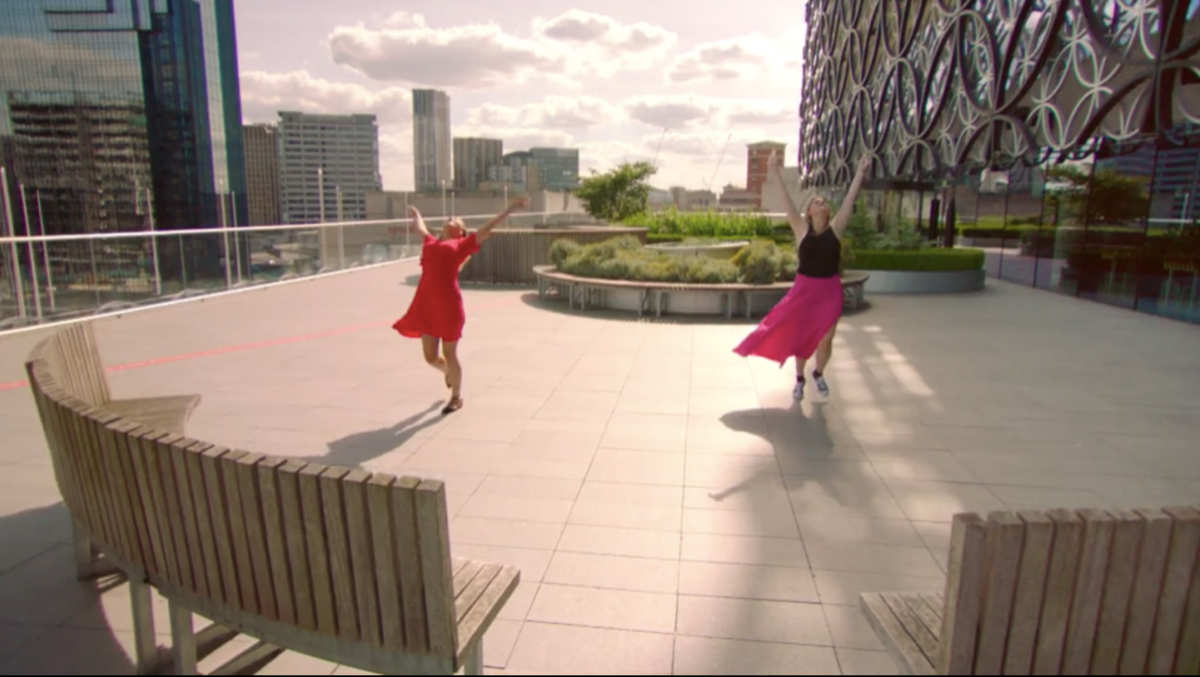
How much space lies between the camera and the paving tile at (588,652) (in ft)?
8.68

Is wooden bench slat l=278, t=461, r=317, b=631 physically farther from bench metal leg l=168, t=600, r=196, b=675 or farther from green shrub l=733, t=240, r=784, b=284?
green shrub l=733, t=240, r=784, b=284

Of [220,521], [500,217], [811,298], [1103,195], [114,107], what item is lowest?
[220,521]

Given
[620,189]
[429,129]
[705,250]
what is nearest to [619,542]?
[705,250]

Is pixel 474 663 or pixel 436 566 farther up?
pixel 436 566

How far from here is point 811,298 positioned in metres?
6.43

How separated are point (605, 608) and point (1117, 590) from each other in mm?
1884

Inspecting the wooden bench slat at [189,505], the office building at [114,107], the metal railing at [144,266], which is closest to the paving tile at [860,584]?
the wooden bench slat at [189,505]

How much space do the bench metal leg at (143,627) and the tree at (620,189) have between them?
93.7ft

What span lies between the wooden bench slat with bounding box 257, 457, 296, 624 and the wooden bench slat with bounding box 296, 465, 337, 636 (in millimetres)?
84

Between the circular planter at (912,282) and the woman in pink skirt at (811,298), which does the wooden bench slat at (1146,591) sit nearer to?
the woman in pink skirt at (811,298)

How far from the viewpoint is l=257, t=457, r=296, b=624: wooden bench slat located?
2043mm

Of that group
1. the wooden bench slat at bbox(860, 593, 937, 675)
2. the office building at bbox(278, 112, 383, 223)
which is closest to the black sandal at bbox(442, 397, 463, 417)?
the wooden bench slat at bbox(860, 593, 937, 675)

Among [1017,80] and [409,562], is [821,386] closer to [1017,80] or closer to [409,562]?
[409,562]

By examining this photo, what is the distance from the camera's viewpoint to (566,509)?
413cm
